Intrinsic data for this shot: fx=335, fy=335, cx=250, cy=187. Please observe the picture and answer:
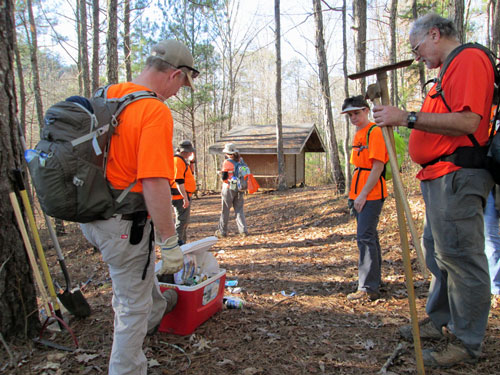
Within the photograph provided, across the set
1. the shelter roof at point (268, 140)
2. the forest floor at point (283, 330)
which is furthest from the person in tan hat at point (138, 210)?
the shelter roof at point (268, 140)

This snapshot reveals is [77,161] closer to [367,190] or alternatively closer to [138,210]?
[138,210]

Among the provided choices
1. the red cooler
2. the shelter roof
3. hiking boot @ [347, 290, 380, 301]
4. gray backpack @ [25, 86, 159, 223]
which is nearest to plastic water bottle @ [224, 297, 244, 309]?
the red cooler

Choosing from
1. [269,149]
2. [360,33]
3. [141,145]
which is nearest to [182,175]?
[141,145]

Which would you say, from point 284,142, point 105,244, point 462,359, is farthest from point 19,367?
point 284,142

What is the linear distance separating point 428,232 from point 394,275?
224cm

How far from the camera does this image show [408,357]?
2.72 metres

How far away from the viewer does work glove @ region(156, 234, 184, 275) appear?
85.5 inches

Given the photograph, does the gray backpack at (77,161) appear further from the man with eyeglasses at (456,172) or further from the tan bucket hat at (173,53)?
the man with eyeglasses at (456,172)

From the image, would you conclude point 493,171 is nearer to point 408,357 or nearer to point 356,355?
point 408,357

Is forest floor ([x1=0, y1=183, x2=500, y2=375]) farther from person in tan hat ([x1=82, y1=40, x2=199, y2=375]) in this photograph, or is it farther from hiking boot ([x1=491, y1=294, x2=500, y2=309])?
person in tan hat ([x1=82, y1=40, x2=199, y2=375])

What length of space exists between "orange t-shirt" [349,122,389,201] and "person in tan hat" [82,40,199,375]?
2409 millimetres

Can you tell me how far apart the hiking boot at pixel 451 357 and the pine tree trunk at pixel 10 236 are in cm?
329

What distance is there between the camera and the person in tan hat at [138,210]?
2043 millimetres

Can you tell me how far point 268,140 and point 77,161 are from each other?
656 inches
